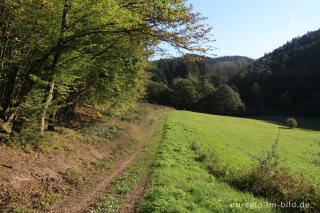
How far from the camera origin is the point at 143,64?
19312 mm

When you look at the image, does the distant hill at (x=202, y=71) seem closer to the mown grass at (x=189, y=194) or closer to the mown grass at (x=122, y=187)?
the mown grass at (x=122, y=187)

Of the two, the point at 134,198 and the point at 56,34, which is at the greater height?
the point at 56,34

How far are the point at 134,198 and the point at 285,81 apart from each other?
131954 mm

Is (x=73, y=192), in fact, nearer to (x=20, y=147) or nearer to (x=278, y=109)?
(x=20, y=147)

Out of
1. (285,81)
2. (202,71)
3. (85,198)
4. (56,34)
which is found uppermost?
(202,71)

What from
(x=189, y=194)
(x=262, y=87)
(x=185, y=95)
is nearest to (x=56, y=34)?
(x=189, y=194)

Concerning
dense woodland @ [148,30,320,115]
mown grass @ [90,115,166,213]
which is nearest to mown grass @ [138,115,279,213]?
mown grass @ [90,115,166,213]

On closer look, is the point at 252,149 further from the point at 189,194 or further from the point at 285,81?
the point at 285,81

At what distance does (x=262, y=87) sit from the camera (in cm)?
11000

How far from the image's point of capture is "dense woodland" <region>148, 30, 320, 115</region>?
288 feet

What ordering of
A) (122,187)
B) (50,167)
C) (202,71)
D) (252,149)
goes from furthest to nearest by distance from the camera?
(202,71) < (252,149) < (50,167) < (122,187)

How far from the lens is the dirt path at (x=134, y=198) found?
236 inches

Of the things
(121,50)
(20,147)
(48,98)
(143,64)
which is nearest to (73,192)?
(20,147)

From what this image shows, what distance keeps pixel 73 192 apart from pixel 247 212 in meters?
6.81
